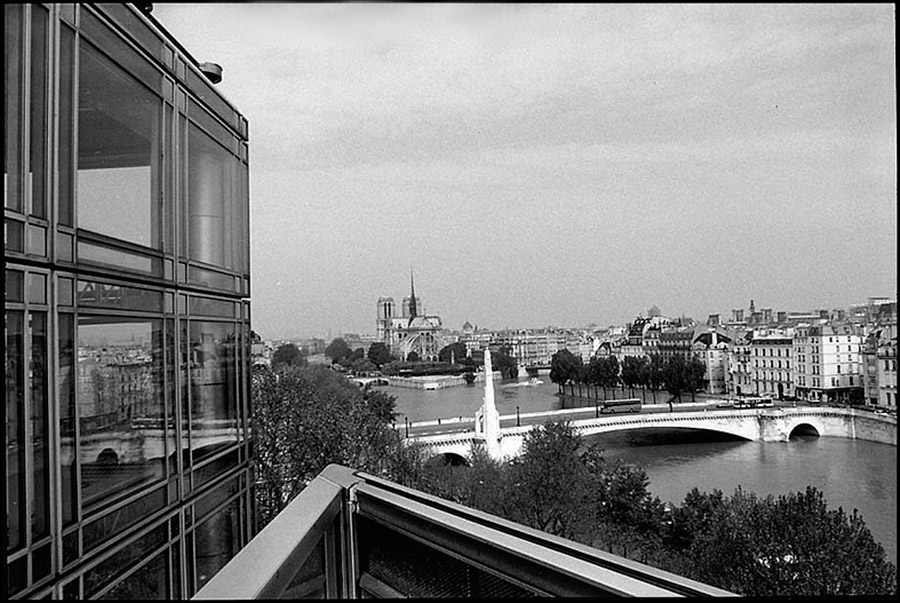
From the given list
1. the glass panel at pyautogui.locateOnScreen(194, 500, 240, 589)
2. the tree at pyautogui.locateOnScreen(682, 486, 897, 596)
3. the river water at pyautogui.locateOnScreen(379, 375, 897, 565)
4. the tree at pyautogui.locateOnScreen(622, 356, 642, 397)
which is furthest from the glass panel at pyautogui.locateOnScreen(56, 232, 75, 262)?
the tree at pyautogui.locateOnScreen(622, 356, 642, 397)

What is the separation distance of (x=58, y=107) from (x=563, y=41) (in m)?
0.80

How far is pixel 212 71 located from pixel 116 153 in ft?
2.55

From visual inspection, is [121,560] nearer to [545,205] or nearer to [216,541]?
[216,541]

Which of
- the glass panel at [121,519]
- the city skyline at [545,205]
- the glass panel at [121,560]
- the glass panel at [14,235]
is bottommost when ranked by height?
the glass panel at [121,560]

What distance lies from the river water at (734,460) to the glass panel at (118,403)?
21.0 ft

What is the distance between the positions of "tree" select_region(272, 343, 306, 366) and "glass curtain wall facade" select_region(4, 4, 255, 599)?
890cm

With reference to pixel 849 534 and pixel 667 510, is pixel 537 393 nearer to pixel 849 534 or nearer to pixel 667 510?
pixel 667 510

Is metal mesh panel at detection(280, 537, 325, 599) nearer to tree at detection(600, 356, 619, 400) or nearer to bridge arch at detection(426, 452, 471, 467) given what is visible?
bridge arch at detection(426, 452, 471, 467)

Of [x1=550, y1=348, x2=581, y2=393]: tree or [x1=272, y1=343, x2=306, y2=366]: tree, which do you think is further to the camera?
[x1=550, y1=348, x2=581, y2=393]: tree

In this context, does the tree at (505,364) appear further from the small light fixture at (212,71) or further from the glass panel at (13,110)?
the glass panel at (13,110)

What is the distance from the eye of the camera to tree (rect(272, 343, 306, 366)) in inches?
430

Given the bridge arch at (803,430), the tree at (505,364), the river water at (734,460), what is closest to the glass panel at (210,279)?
the river water at (734,460)

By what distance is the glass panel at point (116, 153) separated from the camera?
1.25m

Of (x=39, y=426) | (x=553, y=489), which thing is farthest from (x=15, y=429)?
(x=553, y=489)
